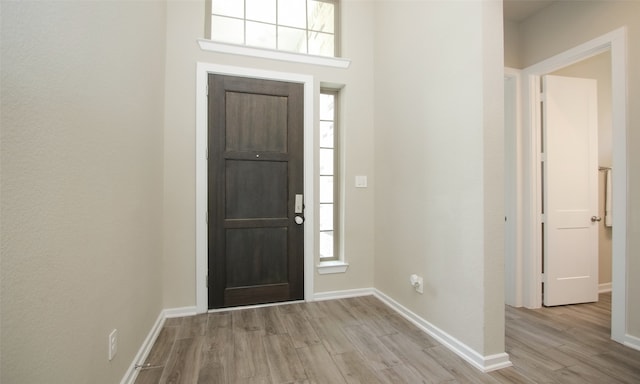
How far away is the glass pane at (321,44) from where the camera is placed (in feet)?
9.89

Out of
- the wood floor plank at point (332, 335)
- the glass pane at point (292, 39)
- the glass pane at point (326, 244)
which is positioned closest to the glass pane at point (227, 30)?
the glass pane at point (292, 39)

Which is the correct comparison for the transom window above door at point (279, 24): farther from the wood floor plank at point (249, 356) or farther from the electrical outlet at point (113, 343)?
the wood floor plank at point (249, 356)

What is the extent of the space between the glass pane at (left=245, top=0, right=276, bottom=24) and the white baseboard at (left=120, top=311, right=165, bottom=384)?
2.94 metres

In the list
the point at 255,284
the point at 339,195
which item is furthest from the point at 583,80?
the point at 255,284

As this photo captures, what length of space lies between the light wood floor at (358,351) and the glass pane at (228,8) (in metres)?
2.91

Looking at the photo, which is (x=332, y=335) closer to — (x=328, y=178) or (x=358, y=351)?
(x=358, y=351)

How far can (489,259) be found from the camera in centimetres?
178

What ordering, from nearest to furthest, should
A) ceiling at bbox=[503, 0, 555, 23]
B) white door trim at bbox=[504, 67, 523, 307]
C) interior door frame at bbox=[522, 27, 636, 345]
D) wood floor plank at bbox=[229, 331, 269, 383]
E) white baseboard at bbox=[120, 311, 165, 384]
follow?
white baseboard at bbox=[120, 311, 165, 384], wood floor plank at bbox=[229, 331, 269, 383], interior door frame at bbox=[522, 27, 636, 345], ceiling at bbox=[503, 0, 555, 23], white door trim at bbox=[504, 67, 523, 307]

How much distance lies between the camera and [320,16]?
308cm

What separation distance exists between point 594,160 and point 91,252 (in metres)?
4.30

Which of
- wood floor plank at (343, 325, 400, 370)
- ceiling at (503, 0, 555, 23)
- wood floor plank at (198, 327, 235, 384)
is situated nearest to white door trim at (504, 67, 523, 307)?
ceiling at (503, 0, 555, 23)

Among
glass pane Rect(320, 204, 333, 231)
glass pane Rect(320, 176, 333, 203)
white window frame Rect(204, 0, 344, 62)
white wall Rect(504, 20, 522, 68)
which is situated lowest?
glass pane Rect(320, 204, 333, 231)

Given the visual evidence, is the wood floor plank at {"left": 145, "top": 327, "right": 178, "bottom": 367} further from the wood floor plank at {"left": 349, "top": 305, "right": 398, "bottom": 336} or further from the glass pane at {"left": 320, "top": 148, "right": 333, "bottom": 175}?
the glass pane at {"left": 320, "top": 148, "right": 333, "bottom": 175}

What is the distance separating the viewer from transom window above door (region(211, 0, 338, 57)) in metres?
2.78
